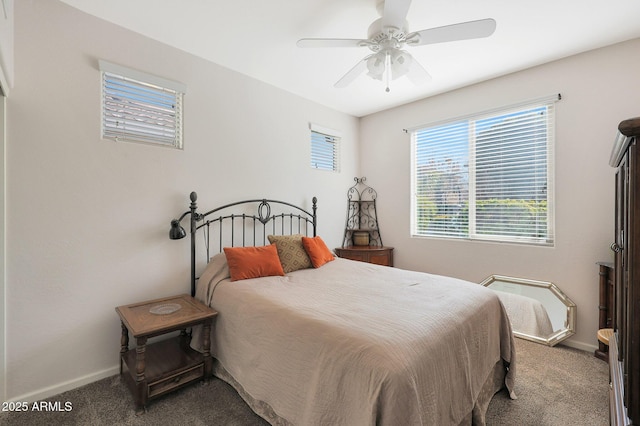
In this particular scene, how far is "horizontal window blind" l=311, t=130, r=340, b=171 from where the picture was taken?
3.88 m

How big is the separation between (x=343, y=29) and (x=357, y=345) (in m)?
2.29

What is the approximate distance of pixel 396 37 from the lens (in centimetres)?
195

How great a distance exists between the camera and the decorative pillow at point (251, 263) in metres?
2.42

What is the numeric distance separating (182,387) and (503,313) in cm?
233

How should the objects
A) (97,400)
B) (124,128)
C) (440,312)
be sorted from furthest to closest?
(124,128) → (97,400) → (440,312)

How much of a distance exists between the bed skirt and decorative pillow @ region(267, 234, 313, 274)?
38.4 inches

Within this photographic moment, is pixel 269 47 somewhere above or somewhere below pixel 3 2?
above

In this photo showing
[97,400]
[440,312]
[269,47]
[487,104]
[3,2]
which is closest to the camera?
[3,2]

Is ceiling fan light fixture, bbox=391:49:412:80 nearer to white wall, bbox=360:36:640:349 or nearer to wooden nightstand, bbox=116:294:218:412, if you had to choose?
white wall, bbox=360:36:640:349

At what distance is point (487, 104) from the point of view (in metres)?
3.19

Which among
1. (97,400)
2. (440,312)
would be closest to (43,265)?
(97,400)

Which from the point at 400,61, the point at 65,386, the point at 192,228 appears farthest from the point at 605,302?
the point at 65,386

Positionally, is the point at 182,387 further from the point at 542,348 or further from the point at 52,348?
the point at 542,348

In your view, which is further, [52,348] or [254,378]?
[52,348]
